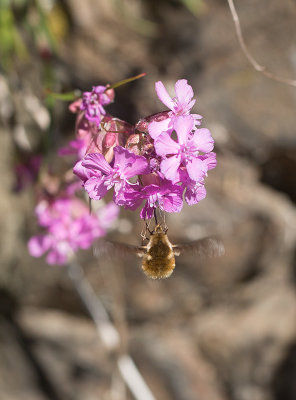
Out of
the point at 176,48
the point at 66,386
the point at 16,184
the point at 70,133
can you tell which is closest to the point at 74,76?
the point at 70,133

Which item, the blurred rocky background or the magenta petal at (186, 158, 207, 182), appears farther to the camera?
the blurred rocky background

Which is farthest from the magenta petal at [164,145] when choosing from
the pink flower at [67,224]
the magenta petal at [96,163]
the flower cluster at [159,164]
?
the pink flower at [67,224]

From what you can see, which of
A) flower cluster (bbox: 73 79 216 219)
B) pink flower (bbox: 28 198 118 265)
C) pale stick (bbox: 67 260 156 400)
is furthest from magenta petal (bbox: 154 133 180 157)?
pale stick (bbox: 67 260 156 400)

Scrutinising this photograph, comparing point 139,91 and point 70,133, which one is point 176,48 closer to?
point 139,91

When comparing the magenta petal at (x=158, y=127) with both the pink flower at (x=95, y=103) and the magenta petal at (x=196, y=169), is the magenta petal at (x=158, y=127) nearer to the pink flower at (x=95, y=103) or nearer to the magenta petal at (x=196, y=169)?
the magenta petal at (x=196, y=169)

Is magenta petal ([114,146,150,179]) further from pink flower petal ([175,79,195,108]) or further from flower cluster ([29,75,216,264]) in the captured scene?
pink flower petal ([175,79,195,108])
